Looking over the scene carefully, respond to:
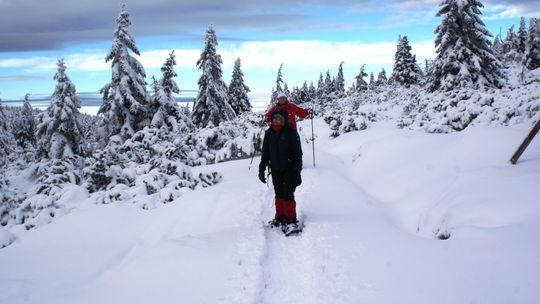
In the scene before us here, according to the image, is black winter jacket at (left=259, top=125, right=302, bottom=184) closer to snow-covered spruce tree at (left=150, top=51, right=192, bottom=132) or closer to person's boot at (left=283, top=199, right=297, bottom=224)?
person's boot at (left=283, top=199, right=297, bottom=224)

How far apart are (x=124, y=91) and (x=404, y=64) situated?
38762 millimetres

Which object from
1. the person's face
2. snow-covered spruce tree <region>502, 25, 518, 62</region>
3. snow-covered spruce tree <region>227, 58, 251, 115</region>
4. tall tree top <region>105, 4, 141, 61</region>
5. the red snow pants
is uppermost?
snow-covered spruce tree <region>502, 25, 518, 62</region>

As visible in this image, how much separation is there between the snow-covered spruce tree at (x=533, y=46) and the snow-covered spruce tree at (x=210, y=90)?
132 ft

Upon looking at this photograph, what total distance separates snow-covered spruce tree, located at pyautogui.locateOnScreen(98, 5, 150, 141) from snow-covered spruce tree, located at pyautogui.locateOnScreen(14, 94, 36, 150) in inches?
1322

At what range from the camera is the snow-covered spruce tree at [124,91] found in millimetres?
22469

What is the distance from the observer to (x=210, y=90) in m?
32.3

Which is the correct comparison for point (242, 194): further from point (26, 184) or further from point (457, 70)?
point (457, 70)

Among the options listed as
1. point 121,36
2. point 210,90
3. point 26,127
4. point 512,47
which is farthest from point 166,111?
point 512,47

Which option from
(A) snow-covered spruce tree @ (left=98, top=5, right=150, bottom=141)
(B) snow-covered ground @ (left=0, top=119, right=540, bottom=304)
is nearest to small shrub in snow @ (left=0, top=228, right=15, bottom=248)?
(B) snow-covered ground @ (left=0, top=119, right=540, bottom=304)

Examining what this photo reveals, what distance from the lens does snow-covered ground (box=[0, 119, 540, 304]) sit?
4.68 meters

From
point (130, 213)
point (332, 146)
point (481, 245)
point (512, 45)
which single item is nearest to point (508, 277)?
point (481, 245)

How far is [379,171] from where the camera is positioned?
40.2 feet

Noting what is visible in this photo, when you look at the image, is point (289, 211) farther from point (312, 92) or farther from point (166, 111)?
point (312, 92)

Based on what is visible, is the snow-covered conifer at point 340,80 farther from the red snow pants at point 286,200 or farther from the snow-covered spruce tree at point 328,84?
the red snow pants at point 286,200
